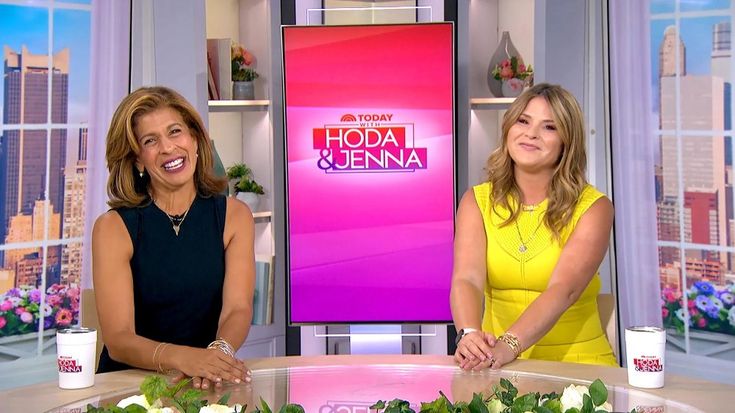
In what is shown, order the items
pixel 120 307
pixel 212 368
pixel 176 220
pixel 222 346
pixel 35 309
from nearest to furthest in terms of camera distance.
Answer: pixel 212 368
pixel 222 346
pixel 120 307
pixel 176 220
pixel 35 309

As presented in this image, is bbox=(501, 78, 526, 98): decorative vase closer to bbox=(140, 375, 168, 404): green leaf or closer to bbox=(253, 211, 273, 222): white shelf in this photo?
bbox=(253, 211, 273, 222): white shelf

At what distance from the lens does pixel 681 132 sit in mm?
4617

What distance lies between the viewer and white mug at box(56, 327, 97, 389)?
1.96m

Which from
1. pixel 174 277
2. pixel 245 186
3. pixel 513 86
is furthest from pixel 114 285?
pixel 513 86

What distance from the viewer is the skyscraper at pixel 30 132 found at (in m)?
4.41

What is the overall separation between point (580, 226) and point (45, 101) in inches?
105

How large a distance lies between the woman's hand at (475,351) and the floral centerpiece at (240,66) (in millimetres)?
2881

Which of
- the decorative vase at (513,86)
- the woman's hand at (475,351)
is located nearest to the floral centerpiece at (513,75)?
the decorative vase at (513,86)

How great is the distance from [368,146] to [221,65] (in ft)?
2.63

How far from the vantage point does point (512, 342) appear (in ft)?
7.72

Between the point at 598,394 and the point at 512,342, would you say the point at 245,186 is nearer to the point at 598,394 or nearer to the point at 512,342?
the point at 512,342

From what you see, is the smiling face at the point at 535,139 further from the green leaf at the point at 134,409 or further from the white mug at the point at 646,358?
the green leaf at the point at 134,409

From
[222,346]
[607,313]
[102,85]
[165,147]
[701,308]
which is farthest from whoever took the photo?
[701,308]

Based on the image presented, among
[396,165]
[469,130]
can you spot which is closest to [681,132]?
[469,130]
